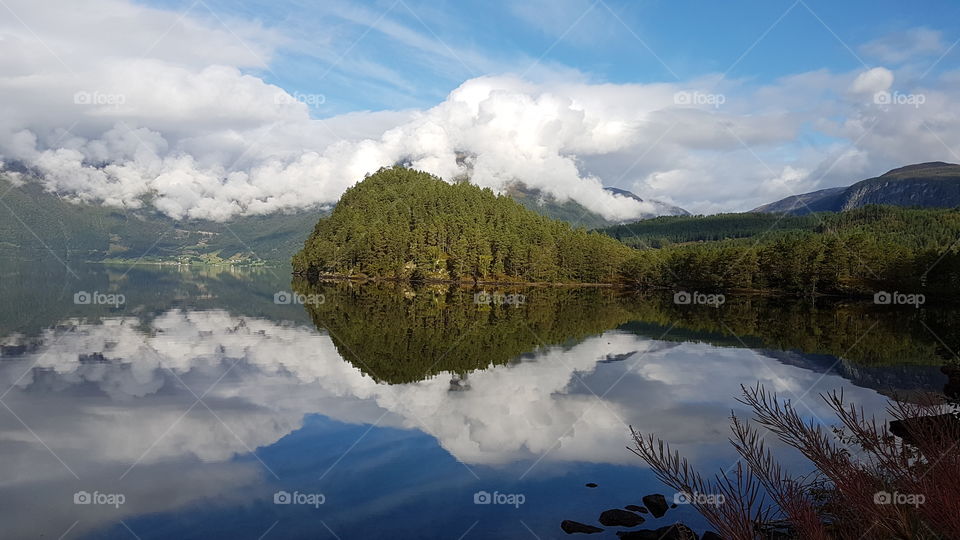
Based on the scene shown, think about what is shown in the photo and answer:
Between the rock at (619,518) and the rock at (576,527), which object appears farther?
the rock at (619,518)

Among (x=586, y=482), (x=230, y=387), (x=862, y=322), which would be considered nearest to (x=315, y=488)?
(x=586, y=482)

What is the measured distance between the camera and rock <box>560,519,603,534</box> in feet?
58.4

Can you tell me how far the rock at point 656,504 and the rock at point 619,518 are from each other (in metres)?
0.84

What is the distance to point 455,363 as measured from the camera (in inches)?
1716

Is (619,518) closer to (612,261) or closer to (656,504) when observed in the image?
(656,504)

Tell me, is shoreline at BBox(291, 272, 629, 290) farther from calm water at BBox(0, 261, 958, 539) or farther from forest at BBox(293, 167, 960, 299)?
calm water at BBox(0, 261, 958, 539)

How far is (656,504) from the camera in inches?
772

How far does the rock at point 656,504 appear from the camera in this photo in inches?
756

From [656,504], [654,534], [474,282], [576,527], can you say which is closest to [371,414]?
[576,527]

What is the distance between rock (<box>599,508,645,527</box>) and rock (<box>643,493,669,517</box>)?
84 centimetres

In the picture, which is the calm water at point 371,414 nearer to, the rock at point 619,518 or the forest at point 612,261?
the rock at point 619,518

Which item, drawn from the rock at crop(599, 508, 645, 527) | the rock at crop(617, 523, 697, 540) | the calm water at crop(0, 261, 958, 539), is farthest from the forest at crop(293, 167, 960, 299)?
the rock at crop(617, 523, 697, 540)

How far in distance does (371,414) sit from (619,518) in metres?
15.5

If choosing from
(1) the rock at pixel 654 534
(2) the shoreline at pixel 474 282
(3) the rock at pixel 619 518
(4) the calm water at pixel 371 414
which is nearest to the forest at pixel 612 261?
(2) the shoreline at pixel 474 282
